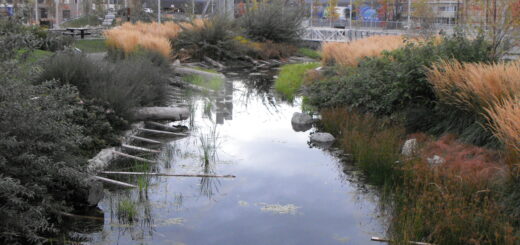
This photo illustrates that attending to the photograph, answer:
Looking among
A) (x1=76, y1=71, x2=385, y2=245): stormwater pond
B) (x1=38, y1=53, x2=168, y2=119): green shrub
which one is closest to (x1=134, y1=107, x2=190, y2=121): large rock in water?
(x1=38, y1=53, x2=168, y2=119): green shrub

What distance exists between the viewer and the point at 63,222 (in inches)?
236

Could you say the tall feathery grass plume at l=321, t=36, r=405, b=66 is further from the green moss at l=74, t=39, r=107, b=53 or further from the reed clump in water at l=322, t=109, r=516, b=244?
the green moss at l=74, t=39, r=107, b=53

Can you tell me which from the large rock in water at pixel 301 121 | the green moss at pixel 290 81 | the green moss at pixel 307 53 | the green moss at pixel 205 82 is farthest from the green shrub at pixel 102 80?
the green moss at pixel 307 53

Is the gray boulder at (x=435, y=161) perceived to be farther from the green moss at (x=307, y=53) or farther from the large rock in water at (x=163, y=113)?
the green moss at (x=307, y=53)

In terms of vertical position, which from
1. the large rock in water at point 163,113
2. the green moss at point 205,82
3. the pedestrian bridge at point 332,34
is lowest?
the large rock in water at point 163,113

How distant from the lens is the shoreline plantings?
17.8ft

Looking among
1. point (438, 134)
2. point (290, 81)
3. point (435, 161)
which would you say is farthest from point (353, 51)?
point (435, 161)

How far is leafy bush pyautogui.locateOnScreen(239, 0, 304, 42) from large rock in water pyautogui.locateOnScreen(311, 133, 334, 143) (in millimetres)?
15643

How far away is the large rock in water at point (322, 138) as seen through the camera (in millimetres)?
9664

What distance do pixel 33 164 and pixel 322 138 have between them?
502 centimetres

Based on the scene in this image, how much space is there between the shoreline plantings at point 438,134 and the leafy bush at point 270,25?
12993 millimetres

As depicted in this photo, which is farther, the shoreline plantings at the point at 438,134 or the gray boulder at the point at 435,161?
the gray boulder at the point at 435,161

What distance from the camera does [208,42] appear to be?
21.7m

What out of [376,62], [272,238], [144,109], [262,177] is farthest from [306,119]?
[272,238]
